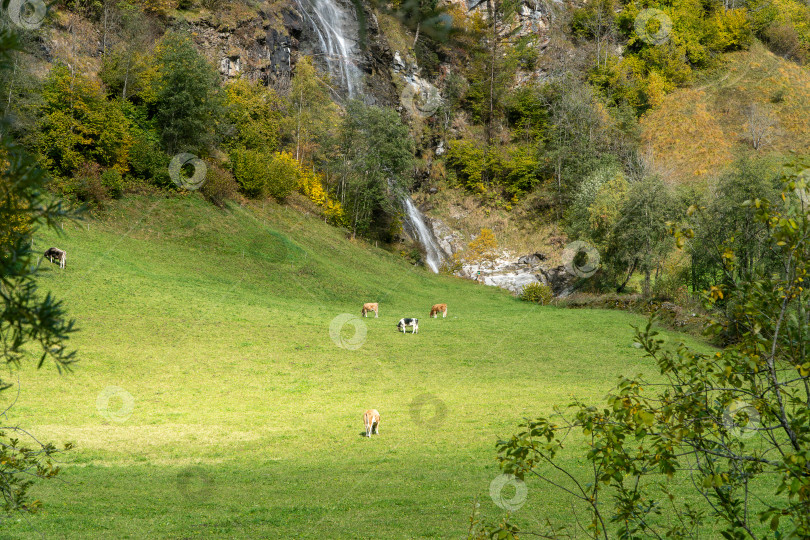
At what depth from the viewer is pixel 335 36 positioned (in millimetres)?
64500

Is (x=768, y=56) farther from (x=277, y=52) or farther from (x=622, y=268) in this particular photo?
(x=277, y=52)

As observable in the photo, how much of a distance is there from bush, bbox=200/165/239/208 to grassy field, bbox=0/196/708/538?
141 centimetres

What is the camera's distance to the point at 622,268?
163 ft

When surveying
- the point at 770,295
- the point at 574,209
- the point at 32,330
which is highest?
the point at 574,209

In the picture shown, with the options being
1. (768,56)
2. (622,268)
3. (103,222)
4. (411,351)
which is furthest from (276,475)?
(768,56)

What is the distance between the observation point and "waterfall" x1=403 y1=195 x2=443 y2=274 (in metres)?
63.7

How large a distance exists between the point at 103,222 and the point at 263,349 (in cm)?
1882

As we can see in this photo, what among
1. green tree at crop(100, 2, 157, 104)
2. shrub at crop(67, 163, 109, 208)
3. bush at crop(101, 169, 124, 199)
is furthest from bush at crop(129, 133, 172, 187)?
green tree at crop(100, 2, 157, 104)

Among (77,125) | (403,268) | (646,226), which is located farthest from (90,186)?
(646,226)

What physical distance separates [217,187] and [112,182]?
8430 mm

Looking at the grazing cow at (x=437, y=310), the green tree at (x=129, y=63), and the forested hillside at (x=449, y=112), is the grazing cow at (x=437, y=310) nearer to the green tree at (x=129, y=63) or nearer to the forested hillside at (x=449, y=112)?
the forested hillside at (x=449, y=112)

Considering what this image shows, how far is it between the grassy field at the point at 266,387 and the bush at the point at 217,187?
4.63 ft

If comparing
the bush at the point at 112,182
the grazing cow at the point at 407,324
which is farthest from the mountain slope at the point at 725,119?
the bush at the point at 112,182

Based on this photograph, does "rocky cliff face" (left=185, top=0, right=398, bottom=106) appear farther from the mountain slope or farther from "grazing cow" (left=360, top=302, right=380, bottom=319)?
the mountain slope
